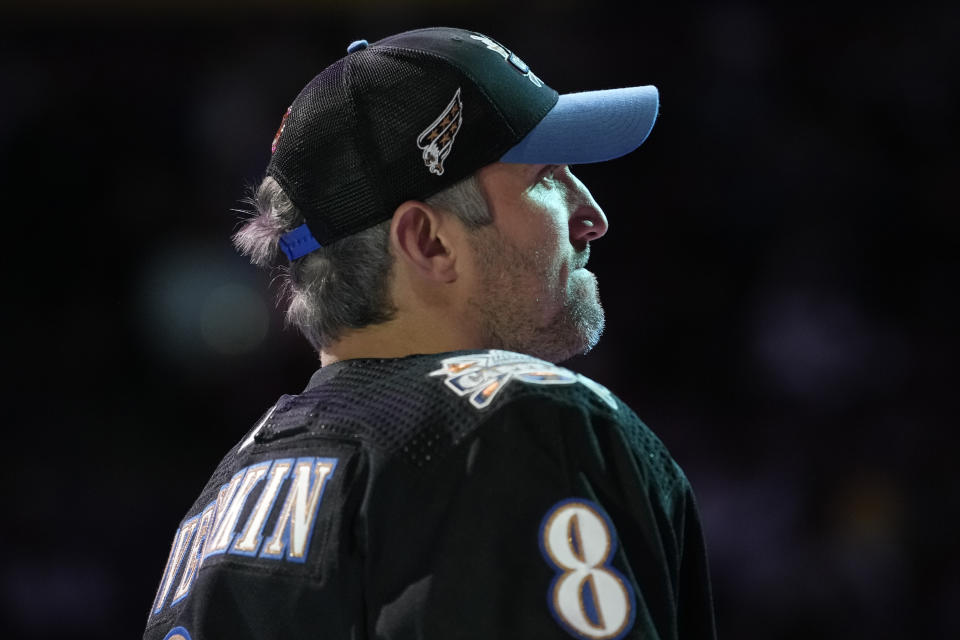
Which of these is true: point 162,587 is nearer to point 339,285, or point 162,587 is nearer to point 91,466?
point 339,285

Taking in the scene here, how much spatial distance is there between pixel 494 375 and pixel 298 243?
44 centimetres

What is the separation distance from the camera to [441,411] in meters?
0.98

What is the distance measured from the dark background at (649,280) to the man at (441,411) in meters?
2.70

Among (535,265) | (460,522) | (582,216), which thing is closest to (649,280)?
(582,216)

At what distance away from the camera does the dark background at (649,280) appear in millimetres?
3816

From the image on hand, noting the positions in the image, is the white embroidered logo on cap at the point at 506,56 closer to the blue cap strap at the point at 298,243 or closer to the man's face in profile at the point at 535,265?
the man's face in profile at the point at 535,265

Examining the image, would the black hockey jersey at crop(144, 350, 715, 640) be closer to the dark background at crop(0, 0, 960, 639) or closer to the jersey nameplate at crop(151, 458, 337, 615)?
the jersey nameplate at crop(151, 458, 337, 615)

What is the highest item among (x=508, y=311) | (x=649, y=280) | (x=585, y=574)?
(x=508, y=311)

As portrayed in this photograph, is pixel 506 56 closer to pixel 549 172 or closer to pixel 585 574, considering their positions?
pixel 549 172

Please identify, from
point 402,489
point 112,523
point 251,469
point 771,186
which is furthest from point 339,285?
point 771,186

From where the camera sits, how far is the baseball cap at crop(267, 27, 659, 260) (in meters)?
1.23

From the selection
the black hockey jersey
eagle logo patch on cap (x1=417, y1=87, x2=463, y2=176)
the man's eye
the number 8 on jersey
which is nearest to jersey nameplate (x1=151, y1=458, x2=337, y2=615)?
the black hockey jersey

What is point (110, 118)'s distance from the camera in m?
4.23

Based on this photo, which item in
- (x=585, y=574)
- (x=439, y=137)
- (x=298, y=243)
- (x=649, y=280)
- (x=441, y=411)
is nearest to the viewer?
(x=585, y=574)
